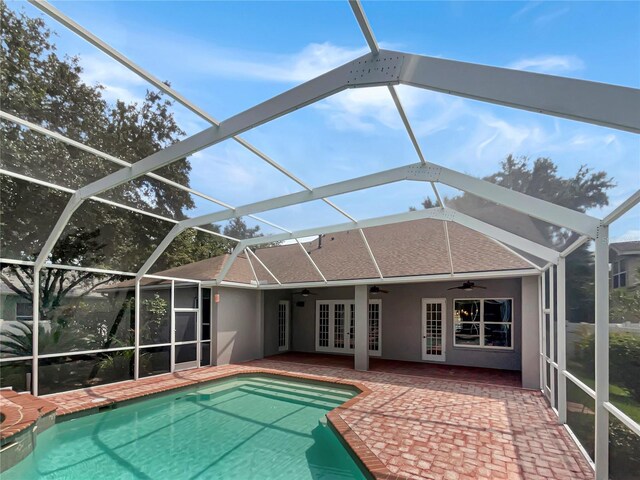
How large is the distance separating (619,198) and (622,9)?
1501 millimetres

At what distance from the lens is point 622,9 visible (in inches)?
104

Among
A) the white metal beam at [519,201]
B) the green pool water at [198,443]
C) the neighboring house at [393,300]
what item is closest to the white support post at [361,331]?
the neighboring house at [393,300]

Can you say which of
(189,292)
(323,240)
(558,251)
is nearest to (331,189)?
(558,251)

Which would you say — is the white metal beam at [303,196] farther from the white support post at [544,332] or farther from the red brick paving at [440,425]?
the white support post at [544,332]

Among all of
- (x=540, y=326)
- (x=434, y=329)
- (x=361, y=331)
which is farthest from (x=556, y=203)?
(x=434, y=329)

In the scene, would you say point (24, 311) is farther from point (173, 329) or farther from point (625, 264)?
point (625, 264)

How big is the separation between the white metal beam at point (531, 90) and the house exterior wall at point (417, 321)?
289 inches

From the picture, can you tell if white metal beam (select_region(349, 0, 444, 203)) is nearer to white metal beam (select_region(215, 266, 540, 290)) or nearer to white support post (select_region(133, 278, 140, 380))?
white metal beam (select_region(215, 266, 540, 290))

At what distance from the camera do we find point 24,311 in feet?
24.0

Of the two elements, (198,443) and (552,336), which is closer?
(198,443)

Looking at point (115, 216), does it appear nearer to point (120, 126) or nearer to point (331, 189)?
point (120, 126)

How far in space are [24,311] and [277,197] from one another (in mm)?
5757

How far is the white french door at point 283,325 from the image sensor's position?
14172 millimetres

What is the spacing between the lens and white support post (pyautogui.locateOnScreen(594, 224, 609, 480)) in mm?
3732
